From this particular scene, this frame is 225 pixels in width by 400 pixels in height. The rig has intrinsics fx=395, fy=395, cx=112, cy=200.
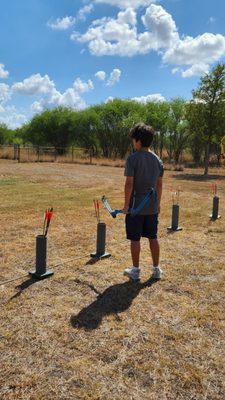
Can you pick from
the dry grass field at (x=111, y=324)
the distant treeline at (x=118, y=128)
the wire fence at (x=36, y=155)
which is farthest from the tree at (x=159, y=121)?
the dry grass field at (x=111, y=324)

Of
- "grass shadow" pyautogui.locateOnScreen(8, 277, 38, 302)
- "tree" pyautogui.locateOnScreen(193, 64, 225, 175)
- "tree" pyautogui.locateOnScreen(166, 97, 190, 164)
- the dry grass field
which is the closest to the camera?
the dry grass field

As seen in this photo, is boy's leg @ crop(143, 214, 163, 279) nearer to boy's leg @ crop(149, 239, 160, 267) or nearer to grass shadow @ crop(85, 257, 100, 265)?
boy's leg @ crop(149, 239, 160, 267)

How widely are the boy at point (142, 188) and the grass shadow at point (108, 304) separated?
0.67 ft

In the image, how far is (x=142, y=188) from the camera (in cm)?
434

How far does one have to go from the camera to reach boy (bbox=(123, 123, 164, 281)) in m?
4.19

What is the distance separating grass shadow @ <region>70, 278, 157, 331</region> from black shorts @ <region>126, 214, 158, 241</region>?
1.71 ft

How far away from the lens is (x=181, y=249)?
5.87m

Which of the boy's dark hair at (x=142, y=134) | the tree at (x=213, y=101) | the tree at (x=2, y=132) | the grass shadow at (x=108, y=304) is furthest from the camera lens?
the tree at (x=2, y=132)

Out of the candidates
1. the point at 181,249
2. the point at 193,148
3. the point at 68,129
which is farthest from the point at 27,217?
the point at 68,129

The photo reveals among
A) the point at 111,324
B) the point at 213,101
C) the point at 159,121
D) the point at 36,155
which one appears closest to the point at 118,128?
the point at 159,121

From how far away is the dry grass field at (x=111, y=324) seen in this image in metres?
2.55

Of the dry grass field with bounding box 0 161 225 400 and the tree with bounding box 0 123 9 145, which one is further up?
the tree with bounding box 0 123 9 145

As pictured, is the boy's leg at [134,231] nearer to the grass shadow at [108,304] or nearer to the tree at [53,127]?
the grass shadow at [108,304]

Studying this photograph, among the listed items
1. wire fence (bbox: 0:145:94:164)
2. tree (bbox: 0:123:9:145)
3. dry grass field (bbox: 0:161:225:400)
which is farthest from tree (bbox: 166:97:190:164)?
tree (bbox: 0:123:9:145)
